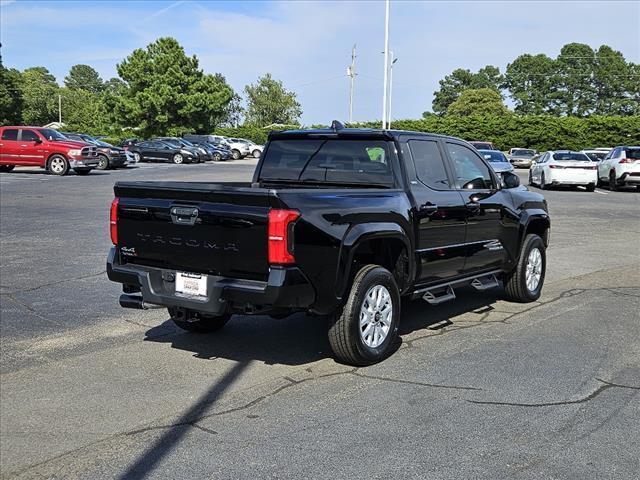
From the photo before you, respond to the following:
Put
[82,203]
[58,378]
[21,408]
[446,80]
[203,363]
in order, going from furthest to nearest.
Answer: [446,80] < [82,203] < [203,363] < [58,378] < [21,408]

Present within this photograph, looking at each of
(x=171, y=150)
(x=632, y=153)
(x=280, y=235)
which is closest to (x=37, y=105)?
(x=171, y=150)

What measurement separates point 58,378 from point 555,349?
404 centimetres

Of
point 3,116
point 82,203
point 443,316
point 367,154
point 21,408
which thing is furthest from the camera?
point 3,116

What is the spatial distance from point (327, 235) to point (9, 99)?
76.8m

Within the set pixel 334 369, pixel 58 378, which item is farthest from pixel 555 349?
pixel 58 378

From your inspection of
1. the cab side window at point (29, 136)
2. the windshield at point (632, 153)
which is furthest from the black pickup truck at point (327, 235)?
the cab side window at point (29, 136)

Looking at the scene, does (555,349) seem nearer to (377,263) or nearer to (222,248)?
(377,263)

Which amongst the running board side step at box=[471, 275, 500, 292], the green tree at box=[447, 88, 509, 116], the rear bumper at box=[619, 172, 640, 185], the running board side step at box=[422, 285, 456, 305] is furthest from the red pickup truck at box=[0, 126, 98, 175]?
the green tree at box=[447, 88, 509, 116]

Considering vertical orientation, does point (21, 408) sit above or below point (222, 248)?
below

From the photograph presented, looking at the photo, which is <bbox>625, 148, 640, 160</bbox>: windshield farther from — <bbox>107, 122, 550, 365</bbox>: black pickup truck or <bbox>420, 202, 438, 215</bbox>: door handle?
<bbox>420, 202, 438, 215</bbox>: door handle

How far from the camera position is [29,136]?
94.7 feet

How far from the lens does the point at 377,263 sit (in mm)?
5996

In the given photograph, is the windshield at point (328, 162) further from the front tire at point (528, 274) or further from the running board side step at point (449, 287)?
the front tire at point (528, 274)

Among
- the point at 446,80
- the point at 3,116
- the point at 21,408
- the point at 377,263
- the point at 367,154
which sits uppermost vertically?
the point at 446,80
